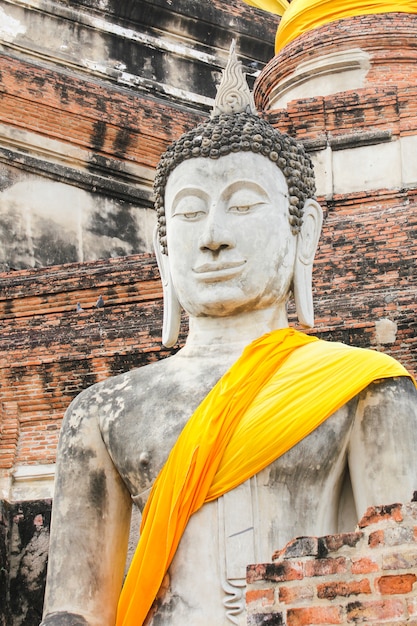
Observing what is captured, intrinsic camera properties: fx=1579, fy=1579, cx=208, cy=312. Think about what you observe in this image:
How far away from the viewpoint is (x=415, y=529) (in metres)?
4.90

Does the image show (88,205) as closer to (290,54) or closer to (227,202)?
(290,54)

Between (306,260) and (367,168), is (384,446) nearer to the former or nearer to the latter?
(306,260)

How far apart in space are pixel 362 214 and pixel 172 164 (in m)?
6.60

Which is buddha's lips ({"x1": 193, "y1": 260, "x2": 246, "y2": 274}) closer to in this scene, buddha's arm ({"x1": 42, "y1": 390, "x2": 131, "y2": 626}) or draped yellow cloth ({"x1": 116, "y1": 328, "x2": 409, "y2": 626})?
draped yellow cloth ({"x1": 116, "y1": 328, "x2": 409, "y2": 626})

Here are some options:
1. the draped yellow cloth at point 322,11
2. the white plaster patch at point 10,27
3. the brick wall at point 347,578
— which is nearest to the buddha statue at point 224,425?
the brick wall at point 347,578

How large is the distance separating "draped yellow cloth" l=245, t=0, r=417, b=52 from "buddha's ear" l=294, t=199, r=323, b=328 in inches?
433

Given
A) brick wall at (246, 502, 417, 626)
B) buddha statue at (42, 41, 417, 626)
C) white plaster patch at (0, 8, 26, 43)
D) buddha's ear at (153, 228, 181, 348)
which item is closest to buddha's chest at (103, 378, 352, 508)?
buddha statue at (42, 41, 417, 626)

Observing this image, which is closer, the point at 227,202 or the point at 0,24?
the point at 227,202

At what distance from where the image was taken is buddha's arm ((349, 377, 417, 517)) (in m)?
5.86

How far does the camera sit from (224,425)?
5883 millimetres

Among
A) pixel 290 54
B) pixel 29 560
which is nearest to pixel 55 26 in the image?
pixel 290 54

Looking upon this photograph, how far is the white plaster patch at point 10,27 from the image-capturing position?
19673 mm

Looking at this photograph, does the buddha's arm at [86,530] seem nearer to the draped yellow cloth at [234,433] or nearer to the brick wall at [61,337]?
the draped yellow cloth at [234,433]

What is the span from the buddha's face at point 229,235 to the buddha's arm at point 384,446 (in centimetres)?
74
